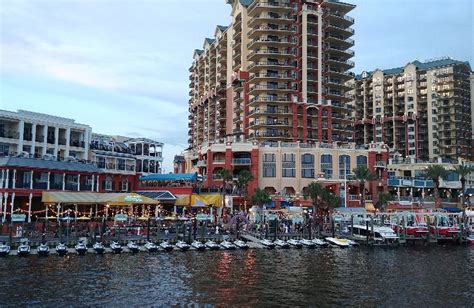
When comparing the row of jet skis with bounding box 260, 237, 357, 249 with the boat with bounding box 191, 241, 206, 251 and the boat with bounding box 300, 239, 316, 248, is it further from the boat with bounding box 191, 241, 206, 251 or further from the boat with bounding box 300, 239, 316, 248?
the boat with bounding box 191, 241, 206, 251

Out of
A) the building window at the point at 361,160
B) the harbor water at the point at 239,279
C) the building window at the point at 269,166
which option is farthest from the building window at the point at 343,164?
the harbor water at the point at 239,279

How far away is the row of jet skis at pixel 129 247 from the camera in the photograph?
60938 millimetres

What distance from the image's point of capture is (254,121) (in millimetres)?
127812

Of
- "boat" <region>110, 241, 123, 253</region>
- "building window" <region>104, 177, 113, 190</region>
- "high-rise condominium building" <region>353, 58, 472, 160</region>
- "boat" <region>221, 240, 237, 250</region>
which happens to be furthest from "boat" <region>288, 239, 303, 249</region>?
"high-rise condominium building" <region>353, 58, 472, 160</region>

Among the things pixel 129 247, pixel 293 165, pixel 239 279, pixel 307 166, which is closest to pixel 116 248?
pixel 129 247

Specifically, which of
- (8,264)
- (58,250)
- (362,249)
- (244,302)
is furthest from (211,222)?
(244,302)

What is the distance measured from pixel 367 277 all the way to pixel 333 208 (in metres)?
44.2

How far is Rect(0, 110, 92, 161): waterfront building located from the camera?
94.9 metres

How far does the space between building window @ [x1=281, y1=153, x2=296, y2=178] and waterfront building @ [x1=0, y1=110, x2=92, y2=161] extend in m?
41.8

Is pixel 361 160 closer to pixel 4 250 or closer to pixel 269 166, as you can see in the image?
pixel 269 166

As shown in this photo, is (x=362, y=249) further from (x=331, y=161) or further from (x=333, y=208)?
(x=331, y=161)

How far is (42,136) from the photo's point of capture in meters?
100

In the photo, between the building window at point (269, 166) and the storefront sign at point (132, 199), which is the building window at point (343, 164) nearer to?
the building window at point (269, 166)

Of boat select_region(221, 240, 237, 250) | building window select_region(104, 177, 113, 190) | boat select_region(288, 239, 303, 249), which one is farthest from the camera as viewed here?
building window select_region(104, 177, 113, 190)
